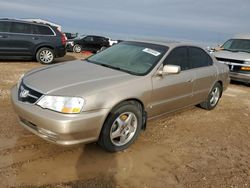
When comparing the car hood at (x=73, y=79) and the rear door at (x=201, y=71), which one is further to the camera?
the rear door at (x=201, y=71)

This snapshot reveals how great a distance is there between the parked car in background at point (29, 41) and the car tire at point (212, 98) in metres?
7.30

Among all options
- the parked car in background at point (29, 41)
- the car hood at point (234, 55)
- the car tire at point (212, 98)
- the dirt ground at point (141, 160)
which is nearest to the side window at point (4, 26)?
the parked car in background at point (29, 41)

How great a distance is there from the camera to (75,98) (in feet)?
10.6

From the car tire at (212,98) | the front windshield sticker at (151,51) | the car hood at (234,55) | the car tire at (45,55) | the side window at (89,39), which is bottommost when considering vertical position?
the side window at (89,39)

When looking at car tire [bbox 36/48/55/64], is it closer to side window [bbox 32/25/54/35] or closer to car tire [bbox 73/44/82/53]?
side window [bbox 32/25/54/35]

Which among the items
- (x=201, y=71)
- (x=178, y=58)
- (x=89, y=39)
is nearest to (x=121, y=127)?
(x=178, y=58)

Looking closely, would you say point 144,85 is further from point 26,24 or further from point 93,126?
point 26,24

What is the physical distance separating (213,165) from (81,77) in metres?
2.24

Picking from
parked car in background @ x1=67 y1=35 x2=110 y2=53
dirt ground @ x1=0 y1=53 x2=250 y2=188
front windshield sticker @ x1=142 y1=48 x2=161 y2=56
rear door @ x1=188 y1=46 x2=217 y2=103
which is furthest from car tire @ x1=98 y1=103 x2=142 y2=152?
parked car in background @ x1=67 y1=35 x2=110 y2=53

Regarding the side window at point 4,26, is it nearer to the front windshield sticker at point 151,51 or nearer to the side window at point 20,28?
the side window at point 20,28

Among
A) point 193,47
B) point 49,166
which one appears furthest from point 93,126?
point 193,47

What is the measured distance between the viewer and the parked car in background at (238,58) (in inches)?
371

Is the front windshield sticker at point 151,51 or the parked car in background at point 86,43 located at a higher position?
the front windshield sticker at point 151,51

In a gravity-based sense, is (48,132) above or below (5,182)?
above
